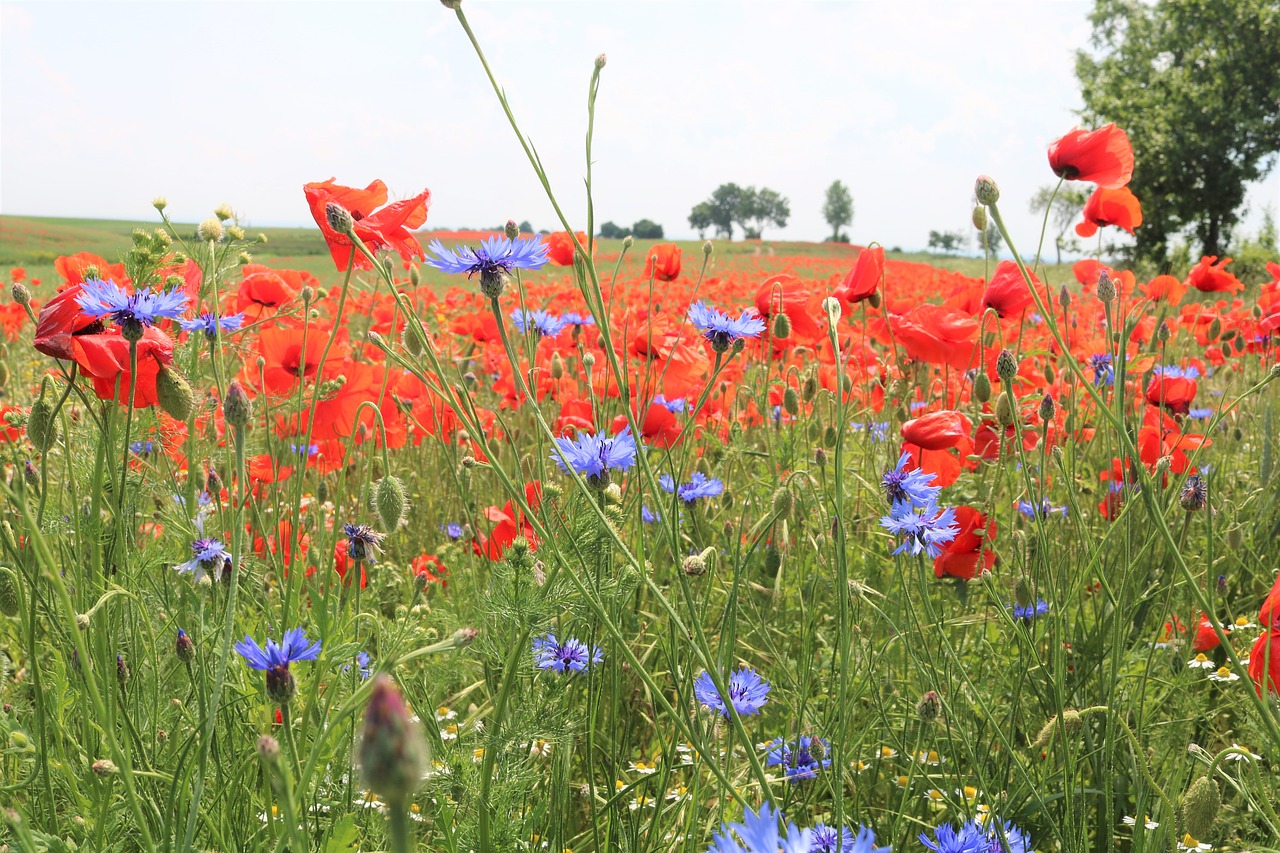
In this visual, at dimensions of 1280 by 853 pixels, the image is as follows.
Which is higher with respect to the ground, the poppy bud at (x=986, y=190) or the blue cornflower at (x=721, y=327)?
the poppy bud at (x=986, y=190)

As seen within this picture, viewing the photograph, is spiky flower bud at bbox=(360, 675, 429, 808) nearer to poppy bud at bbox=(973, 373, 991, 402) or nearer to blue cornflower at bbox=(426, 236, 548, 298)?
blue cornflower at bbox=(426, 236, 548, 298)

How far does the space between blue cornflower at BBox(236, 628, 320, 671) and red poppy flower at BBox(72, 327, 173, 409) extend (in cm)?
36

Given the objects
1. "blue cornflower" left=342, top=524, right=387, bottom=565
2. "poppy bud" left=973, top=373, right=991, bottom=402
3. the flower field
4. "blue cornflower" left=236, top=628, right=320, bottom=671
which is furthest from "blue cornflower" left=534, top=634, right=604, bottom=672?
"poppy bud" left=973, top=373, right=991, bottom=402

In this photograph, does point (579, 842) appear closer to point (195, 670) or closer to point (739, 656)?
point (195, 670)

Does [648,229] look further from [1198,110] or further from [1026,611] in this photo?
[1026,611]

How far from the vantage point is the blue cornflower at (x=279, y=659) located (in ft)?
2.54

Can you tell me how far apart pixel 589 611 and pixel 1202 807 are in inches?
30.2

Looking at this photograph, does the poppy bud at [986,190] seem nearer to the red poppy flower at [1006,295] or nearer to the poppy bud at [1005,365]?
the poppy bud at [1005,365]

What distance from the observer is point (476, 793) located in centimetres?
113

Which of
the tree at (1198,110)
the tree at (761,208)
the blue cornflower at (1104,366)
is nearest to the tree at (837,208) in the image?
the tree at (761,208)

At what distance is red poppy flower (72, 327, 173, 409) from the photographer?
109 cm

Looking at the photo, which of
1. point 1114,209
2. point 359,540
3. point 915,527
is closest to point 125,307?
point 359,540

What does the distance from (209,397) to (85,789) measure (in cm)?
66

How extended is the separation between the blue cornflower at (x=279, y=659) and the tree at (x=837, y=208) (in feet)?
241
